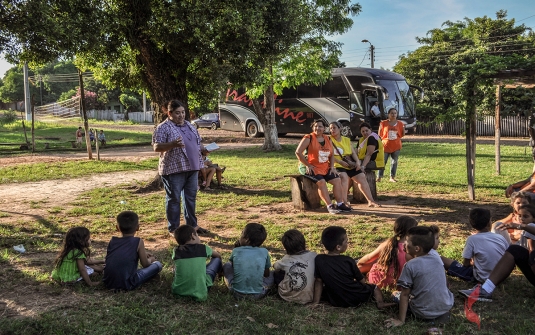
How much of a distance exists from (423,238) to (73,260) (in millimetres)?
3280

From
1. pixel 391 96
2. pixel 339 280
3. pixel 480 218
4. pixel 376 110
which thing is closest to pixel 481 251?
pixel 480 218

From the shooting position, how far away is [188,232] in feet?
16.1

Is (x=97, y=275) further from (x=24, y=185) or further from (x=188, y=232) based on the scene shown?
(x=24, y=185)

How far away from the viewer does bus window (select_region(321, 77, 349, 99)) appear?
2526 cm

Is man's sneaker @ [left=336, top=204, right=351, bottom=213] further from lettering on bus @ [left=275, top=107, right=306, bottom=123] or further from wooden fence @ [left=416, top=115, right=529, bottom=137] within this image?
wooden fence @ [left=416, top=115, right=529, bottom=137]

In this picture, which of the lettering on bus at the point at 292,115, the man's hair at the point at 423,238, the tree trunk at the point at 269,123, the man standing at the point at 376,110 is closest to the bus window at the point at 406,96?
the man standing at the point at 376,110

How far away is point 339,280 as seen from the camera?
179 inches

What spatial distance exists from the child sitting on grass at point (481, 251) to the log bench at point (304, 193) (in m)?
3.98

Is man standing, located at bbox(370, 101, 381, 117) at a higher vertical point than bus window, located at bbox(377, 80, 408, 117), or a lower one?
lower

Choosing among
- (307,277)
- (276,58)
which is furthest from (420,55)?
(307,277)

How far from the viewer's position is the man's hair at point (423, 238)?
431 centimetres

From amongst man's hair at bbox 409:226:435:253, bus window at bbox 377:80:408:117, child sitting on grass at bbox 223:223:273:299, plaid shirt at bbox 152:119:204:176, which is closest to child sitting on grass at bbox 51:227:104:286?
child sitting on grass at bbox 223:223:273:299

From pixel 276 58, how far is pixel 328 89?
15.4m

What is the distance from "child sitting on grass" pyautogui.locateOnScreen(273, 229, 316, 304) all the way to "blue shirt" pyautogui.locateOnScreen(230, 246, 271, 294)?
0.17 meters
